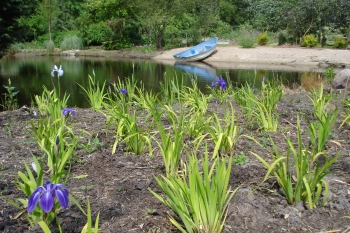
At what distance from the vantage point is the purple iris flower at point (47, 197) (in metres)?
1.10

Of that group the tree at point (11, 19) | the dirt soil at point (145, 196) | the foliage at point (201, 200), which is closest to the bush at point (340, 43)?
the tree at point (11, 19)

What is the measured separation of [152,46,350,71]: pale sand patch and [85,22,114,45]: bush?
5.75 metres

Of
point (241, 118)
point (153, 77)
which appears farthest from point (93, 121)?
point (153, 77)

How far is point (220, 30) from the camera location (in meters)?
27.2

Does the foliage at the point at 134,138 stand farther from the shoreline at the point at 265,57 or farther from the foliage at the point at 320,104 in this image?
the shoreline at the point at 265,57

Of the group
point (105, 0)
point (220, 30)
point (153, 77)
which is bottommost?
point (153, 77)

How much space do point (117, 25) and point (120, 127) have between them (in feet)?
78.5

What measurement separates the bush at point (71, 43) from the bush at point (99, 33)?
0.79 metres

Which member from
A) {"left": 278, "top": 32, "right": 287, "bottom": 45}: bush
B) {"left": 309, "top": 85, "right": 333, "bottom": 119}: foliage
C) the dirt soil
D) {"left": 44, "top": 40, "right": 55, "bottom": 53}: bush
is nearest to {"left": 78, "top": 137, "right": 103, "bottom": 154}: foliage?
the dirt soil

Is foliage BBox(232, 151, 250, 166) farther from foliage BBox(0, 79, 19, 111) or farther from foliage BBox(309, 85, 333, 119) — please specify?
foliage BBox(0, 79, 19, 111)

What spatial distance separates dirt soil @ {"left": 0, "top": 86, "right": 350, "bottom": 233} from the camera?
1599 millimetres

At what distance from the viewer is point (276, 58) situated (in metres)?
18.1

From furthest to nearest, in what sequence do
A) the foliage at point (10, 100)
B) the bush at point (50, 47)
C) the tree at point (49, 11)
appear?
the tree at point (49, 11), the bush at point (50, 47), the foliage at point (10, 100)

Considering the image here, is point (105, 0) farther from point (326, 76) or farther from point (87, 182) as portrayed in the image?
point (87, 182)
